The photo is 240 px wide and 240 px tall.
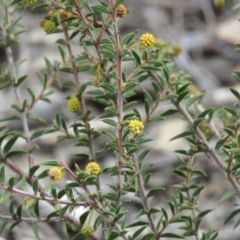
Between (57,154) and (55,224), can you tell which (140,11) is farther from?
(55,224)

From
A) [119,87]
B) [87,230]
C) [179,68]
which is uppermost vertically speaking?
[179,68]

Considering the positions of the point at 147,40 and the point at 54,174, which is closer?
the point at 54,174

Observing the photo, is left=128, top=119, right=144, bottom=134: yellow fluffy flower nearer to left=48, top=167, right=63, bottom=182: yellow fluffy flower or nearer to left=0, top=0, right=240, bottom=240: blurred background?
left=48, top=167, right=63, bottom=182: yellow fluffy flower

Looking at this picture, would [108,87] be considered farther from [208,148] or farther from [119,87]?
[208,148]

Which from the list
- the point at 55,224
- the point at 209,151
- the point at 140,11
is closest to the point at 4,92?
the point at 140,11

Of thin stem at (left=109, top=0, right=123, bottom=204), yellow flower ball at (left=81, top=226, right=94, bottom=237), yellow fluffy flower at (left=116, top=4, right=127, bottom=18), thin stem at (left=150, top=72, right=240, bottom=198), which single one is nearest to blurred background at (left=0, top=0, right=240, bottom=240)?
thin stem at (left=150, top=72, right=240, bottom=198)

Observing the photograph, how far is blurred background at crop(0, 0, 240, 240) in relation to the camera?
3.81 meters

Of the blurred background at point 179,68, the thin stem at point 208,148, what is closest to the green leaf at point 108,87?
the thin stem at point 208,148

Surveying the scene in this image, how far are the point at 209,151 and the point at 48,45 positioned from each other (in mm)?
3878

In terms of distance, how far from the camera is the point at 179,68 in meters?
3.74

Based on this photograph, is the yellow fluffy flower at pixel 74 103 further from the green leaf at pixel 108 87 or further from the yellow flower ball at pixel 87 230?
the yellow flower ball at pixel 87 230

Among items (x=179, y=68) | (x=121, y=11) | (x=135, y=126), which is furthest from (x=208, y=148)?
(x=179, y=68)

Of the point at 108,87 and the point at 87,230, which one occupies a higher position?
the point at 108,87

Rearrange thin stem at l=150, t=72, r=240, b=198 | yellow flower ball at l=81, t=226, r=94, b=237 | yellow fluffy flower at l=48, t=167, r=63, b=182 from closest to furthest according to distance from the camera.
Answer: yellow fluffy flower at l=48, t=167, r=63, b=182 → yellow flower ball at l=81, t=226, r=94, b=237 → thin stem at l=150, t=72, r=240, b=198
